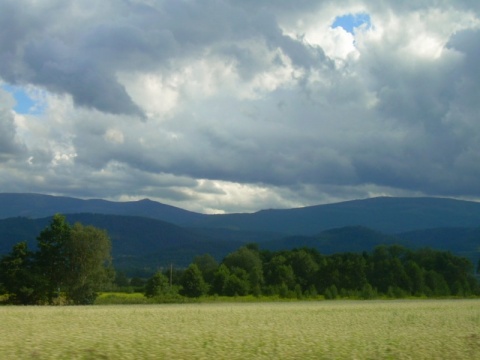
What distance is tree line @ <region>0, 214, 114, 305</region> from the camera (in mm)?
84750

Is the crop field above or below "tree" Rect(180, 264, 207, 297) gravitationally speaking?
above

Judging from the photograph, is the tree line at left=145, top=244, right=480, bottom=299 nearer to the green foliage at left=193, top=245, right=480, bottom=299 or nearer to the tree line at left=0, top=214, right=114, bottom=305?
the green foliage at left=193, top=245, right=480, bottom=299

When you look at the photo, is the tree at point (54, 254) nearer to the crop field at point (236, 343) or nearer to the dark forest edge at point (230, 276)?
the dark forest edge at point (230, 276)

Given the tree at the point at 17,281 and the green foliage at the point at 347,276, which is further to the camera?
the green foliage at the point at 347,276

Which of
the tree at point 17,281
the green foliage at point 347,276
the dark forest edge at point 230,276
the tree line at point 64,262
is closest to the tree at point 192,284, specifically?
the dark forest edge at point 230,276

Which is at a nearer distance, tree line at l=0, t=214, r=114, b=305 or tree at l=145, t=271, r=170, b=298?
tree line at l=0, t=214, r=114, b=305

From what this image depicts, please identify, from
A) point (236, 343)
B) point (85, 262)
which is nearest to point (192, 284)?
point (85, 262)

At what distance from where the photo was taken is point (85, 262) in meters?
90.9

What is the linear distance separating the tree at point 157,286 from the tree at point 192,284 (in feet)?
21.2

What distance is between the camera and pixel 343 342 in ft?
88.6

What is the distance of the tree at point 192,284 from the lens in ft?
336

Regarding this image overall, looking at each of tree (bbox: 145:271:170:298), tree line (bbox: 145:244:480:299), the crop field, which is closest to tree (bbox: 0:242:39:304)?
tree (bbox: 145:271:170:298)

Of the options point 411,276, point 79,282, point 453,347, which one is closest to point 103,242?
point 79,282

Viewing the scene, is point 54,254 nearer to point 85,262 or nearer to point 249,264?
point 85,262
